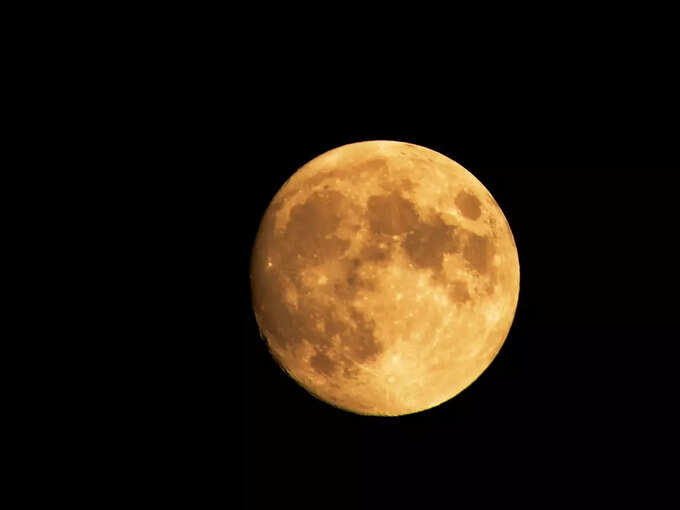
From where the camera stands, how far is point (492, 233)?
11.2 feet

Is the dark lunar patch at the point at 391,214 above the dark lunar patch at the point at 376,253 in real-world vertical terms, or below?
above

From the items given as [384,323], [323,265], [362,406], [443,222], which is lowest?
[362,406]

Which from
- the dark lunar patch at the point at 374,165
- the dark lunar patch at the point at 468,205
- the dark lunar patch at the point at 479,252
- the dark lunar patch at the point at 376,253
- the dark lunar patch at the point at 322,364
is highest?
the dark lunar patch at the point at 374,165

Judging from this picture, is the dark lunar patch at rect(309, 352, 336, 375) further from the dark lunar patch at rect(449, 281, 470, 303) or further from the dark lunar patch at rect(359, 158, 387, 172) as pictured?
the dark lunar patch at rect(359, 158, 387, 172)

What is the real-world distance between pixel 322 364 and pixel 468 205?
1.44m

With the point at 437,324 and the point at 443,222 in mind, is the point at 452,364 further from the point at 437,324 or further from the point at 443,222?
the point at 443,222

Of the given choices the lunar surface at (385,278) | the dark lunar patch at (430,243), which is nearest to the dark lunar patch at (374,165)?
the lunar surface at (385,278)

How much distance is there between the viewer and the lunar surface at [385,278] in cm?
307

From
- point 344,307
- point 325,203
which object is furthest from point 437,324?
point 325,203

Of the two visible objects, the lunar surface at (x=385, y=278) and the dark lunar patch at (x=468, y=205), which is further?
the dark lunar patch at (x=468, y=205)

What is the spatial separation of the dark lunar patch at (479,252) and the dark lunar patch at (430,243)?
111mm

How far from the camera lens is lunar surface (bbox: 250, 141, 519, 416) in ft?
10.1

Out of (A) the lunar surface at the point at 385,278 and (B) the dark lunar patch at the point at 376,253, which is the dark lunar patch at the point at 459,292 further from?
(B) the dark lunar patch at the point at 376,253

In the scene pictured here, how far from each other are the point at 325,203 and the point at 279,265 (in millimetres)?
509
